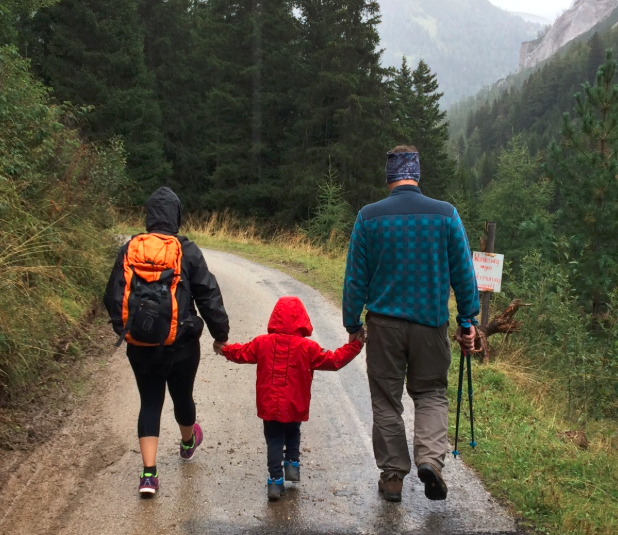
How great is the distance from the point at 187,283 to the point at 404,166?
58.6 inches

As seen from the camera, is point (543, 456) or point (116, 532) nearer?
point (116, 532)

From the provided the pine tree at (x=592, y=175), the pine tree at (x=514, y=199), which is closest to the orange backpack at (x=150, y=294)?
the pine tree at (x=592, y=175)

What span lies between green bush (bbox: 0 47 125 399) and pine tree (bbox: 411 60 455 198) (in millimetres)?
33180

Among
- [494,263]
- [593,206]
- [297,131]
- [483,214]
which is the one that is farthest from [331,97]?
[494,263]

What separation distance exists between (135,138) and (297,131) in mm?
7261

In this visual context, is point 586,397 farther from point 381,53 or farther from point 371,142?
point 381,53

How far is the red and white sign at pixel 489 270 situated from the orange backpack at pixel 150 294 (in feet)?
14.8

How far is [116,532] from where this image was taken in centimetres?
322

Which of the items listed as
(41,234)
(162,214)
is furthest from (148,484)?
(41,234)

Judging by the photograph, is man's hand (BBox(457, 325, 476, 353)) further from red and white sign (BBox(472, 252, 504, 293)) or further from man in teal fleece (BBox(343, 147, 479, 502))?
red and white sign (BBox(472, 252, 504, 293))

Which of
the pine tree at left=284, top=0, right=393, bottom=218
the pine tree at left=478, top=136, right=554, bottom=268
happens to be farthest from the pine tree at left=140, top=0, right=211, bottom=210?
the pine tree at left=478, top=136, right=554, bottom=268

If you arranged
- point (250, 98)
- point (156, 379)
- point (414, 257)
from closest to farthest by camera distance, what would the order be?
point (414, 257) < point (156, 379) < point (250, 98)

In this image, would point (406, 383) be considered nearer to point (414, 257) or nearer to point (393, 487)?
point (393, 487)

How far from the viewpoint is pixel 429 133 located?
4409 centimetres
